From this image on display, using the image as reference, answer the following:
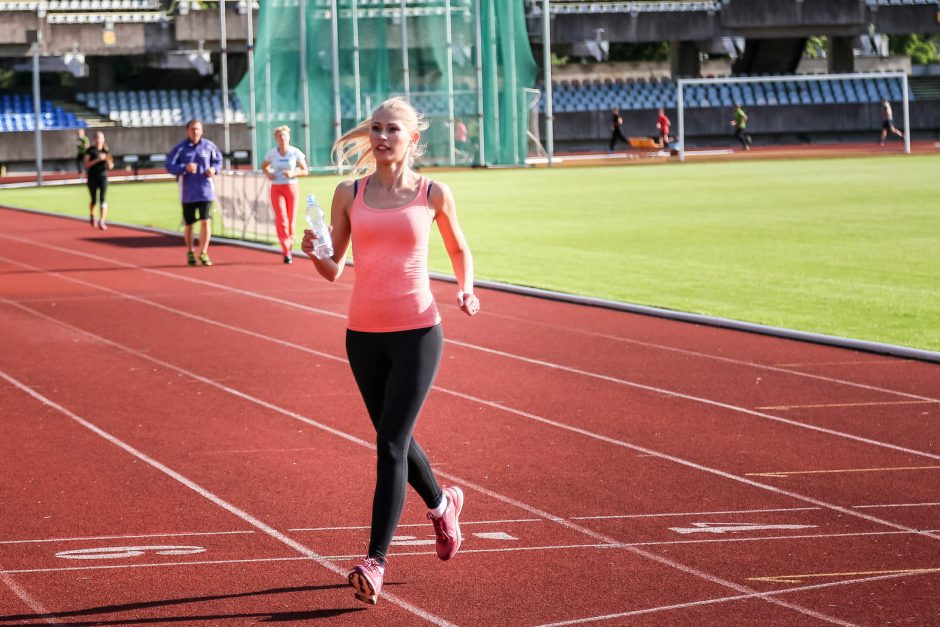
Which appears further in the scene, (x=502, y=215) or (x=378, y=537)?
(x=502, y=215)

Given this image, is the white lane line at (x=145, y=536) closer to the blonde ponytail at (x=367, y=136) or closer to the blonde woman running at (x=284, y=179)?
the blonde ponytail at (x=367, y=136)

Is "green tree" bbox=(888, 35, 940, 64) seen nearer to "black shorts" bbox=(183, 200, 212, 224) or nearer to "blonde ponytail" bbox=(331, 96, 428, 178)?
"black shorts" bbox=(183, 200, 212, 224)

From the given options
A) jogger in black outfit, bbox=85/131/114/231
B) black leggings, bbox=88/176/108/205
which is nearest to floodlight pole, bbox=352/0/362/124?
jogger in black outfit, bbox=85/131/114/231

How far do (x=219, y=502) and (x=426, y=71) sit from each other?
4376 centimetres

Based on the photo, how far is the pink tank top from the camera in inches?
231

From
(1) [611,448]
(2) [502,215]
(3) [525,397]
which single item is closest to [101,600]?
(1) [611,448]

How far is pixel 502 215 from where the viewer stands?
93.8ft

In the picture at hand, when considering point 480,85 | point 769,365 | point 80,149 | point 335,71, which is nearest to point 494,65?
point 480,85

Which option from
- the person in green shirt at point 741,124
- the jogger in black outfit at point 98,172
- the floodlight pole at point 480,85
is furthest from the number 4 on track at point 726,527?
the person in green shirt at point 741,124

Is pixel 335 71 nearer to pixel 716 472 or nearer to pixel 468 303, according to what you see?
pixel 716 472

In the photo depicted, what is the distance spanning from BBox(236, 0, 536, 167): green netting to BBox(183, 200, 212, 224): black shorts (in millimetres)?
28665

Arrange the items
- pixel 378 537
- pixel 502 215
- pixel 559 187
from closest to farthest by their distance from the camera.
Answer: pixel 378 537 → pixel 502 215 → pixel 559 187

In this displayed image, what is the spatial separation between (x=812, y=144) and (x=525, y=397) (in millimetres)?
57232

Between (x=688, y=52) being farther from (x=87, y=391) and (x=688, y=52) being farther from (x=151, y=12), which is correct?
(x=87, y=391)
